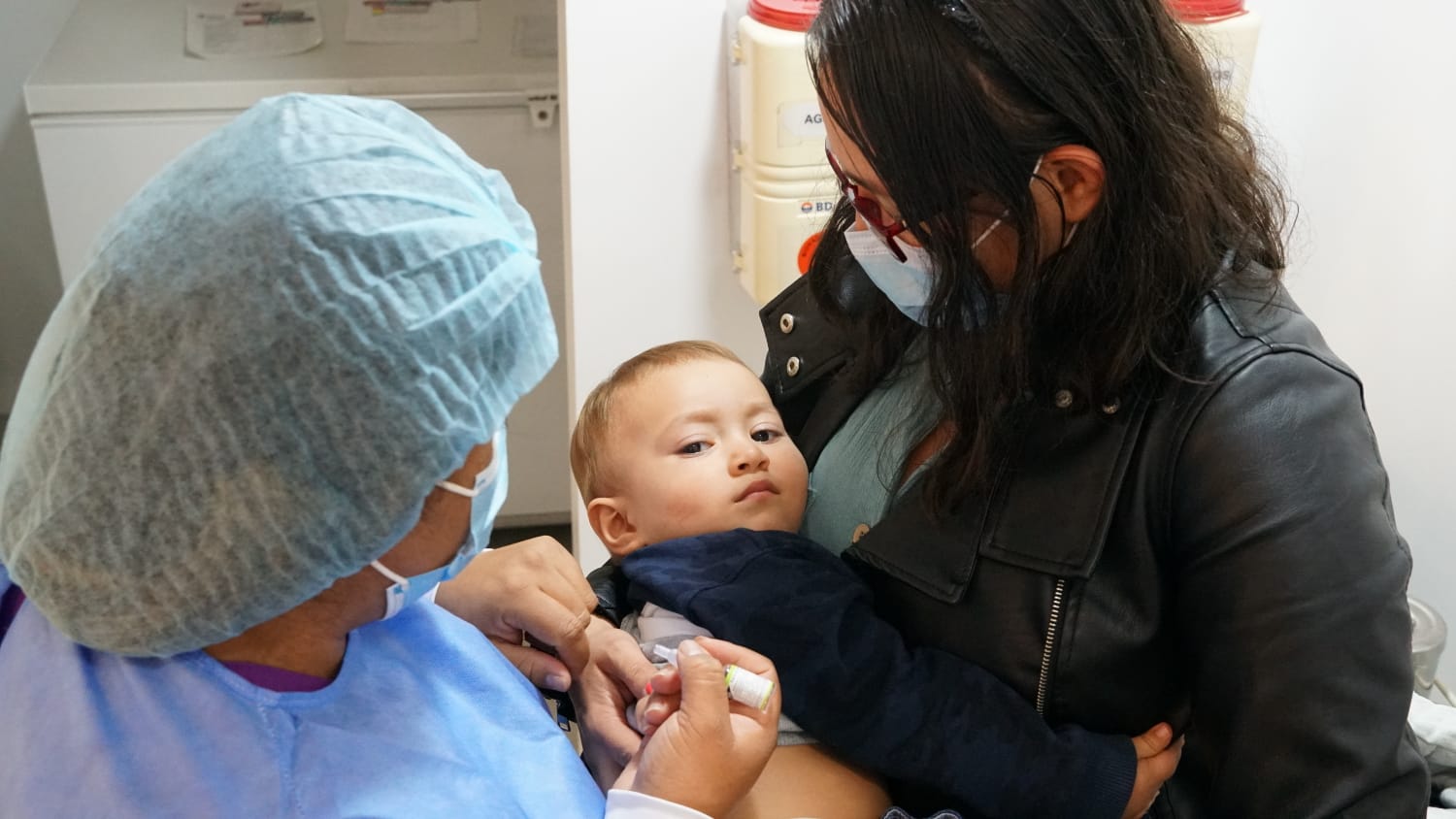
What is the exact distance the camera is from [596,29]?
6.47 ft

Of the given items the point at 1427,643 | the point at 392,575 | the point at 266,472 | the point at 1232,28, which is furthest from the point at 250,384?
the point at 1427,643

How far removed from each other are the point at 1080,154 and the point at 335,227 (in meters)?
0.69

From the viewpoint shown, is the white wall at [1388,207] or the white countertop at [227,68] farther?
the white countertop at [227,68]

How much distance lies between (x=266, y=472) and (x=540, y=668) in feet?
1.81

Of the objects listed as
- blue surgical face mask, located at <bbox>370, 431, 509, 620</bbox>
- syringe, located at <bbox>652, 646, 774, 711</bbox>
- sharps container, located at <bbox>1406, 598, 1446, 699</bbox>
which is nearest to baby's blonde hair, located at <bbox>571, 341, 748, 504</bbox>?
syringe, located at <bbox>652, 646, 774, 711</bbox>

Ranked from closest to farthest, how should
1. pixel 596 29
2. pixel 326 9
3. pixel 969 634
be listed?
1. pixel 969 634
2. pixel 596 29
3. pixel 326 9

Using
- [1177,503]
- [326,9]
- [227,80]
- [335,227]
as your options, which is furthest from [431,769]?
[326,9]

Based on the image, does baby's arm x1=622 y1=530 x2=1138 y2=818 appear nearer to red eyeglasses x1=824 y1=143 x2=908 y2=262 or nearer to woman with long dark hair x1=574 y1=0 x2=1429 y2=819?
woman with long dark hair x1=574 y1=0 x2=1429 y2=819

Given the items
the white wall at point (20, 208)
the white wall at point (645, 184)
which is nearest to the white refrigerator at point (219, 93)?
the white wall at point (20, 208)

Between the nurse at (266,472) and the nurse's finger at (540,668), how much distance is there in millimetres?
277

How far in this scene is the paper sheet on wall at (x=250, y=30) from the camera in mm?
2756

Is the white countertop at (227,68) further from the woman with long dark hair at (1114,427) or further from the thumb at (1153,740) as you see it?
the thumb at (1153,740)

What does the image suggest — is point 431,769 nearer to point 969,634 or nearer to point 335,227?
point 335,227

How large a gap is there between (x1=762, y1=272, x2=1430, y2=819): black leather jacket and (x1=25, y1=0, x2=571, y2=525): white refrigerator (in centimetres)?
172
